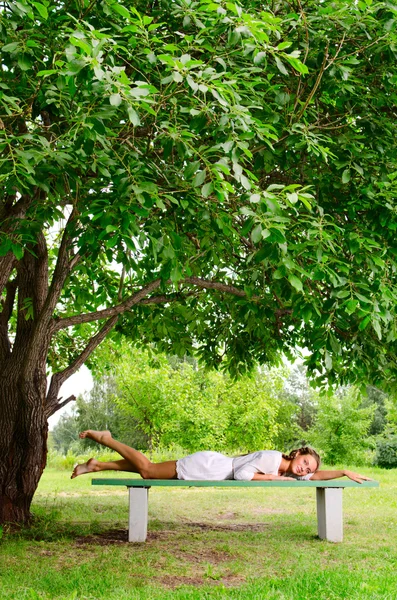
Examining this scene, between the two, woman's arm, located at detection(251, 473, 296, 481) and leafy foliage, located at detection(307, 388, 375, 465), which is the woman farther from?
leafy foliage, located at detection(307, 388, 375, 465)

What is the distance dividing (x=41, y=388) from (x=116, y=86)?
18.6ft

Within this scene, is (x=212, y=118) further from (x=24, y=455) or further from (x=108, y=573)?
(x=24, y=455)

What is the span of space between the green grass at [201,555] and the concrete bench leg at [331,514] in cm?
19

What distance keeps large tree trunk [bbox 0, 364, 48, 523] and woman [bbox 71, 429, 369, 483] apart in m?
1.52

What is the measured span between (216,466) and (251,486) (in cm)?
56

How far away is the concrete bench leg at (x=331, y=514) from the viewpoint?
830 cm

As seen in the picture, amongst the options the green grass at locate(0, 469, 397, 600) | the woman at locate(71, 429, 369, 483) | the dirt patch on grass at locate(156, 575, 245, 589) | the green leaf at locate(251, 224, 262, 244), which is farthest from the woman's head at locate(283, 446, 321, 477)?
the green leaf at locate(251, 224, 262, 244)

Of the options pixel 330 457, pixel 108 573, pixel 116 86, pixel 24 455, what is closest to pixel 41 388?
pixel 24 455

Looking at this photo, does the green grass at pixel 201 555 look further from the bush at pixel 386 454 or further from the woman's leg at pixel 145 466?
the bush at pixel 386 454

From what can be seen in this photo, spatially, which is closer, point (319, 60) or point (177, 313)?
point (319, 60)

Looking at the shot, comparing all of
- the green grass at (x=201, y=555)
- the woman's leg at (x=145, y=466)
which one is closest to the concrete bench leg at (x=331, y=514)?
the green grass at (x=201, y=555)

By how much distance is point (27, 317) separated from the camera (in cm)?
913

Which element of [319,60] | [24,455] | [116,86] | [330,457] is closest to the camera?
[116,86]

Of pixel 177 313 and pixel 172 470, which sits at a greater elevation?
pixel 177 313
